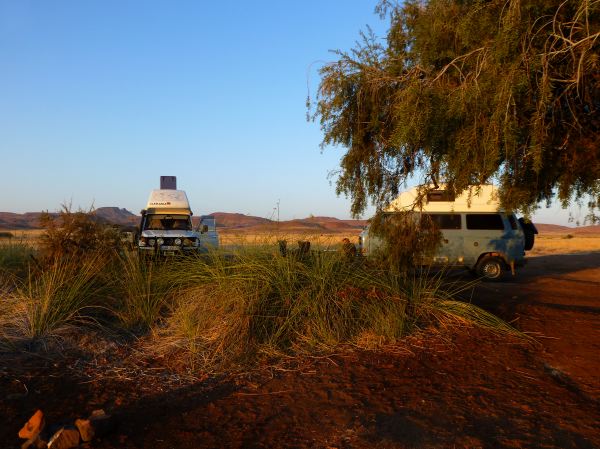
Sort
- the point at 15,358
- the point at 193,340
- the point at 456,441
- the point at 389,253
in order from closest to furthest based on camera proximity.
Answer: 1. the point at 456,441
2. the point at 15,358
3. the point at 193,340
4. the point at 389,253

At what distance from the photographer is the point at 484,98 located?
6.91 metres

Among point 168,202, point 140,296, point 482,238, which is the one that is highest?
point 168,202

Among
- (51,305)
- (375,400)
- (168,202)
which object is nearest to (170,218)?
(168,202)

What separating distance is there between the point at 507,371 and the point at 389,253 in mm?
3699

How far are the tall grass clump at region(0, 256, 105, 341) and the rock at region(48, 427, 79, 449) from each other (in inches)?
118

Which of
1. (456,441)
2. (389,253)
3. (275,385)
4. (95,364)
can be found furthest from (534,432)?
(389,253)

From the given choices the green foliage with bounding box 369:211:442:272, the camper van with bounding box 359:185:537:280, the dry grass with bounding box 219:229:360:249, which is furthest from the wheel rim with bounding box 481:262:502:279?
the dry grass with bounding box 219:229:360:249

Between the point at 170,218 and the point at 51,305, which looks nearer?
the point at 51,305

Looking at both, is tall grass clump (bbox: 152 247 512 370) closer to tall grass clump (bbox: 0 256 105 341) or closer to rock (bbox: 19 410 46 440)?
tall grass clump (bbox: 0 256 105 341)

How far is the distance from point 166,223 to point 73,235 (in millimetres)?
6910

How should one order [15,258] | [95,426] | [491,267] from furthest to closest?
1. [491,267]
2. [15,258]
3. [95,426]

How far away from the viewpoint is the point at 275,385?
18.4 feet

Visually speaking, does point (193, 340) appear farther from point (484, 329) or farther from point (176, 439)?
point (484, 329)

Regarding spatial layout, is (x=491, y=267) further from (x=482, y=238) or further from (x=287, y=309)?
(x=287, y=309)
